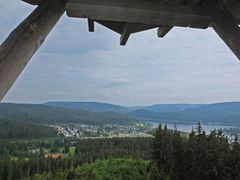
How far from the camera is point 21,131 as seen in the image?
13562 cm

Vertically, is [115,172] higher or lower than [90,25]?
lower

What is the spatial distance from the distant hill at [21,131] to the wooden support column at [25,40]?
437 feet

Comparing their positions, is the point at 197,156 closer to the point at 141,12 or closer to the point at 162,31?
the point at 162,31

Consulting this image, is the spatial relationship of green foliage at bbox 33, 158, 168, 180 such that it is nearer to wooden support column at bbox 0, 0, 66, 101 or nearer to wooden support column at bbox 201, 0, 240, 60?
wooden support column at bbox 201, 0, 240, 60

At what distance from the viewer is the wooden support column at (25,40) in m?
2.16

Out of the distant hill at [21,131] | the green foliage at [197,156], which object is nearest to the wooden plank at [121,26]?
the green foliage at [197,156]

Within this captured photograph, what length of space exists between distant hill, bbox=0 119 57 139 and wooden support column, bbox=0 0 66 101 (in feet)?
437

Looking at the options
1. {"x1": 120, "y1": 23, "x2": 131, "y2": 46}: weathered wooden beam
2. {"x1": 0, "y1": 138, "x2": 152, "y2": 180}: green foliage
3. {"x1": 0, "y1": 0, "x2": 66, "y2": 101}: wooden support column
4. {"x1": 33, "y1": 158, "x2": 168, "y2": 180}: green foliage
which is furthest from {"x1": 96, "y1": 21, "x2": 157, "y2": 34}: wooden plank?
{"x1": 0, "y1": 138, "x2": 152, "y2": 180}: green foliage

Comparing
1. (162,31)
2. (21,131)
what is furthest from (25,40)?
(21,131)

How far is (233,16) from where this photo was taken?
271cm

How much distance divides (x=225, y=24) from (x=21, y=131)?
140m

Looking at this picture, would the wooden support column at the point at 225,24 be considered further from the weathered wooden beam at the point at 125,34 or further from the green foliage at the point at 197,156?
the green foliage at the point at 197,156

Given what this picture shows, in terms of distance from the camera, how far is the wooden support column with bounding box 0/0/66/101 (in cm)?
216

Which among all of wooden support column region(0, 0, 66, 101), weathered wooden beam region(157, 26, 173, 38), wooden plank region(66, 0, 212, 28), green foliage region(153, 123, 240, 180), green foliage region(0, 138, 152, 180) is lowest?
green foliage region(0, 138, 152, 180)
